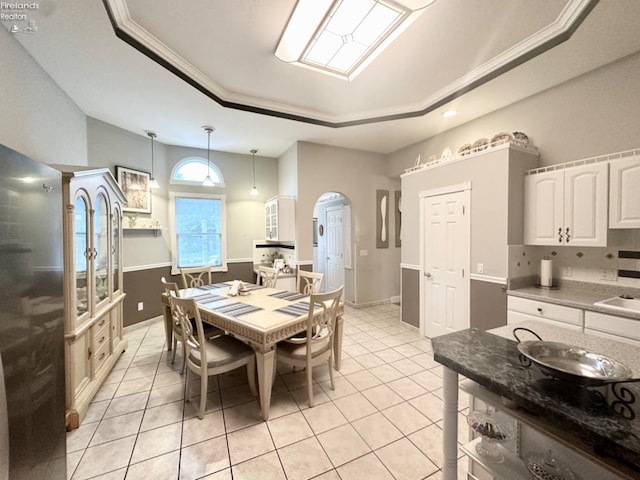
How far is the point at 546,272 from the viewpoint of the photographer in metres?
2.78

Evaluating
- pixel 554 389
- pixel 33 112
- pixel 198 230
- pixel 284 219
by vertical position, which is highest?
pixel 33 112

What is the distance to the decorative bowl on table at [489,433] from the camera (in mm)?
1052

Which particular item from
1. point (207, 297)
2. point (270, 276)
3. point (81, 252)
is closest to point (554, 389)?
point (207, 297)

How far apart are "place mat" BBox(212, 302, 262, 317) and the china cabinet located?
3.44 ft

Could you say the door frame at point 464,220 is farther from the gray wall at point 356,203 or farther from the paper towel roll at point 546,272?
the gray wall at point 356,203

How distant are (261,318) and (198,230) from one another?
3255mm

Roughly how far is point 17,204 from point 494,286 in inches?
144

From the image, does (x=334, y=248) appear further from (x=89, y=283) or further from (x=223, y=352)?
(x=89, y=283)

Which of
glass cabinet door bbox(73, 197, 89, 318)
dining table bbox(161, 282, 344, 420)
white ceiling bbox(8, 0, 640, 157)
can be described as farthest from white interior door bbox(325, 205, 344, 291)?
glass cabinet door bbox(73, 197, 89, 318)

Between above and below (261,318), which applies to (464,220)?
above

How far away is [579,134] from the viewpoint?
8.76 ft

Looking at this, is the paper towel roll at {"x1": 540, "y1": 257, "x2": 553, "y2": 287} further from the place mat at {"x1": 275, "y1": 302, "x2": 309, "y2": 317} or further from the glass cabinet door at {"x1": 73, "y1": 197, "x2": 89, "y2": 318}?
the glass cabinet door at {"x1": 73, "y1": 197, "x2": 89, "y2": 318}

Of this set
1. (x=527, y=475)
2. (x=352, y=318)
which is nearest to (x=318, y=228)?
(x=352, y=318)

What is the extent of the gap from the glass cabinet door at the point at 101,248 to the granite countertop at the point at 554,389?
2.94m
